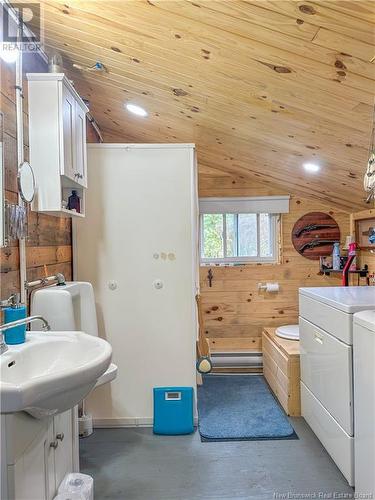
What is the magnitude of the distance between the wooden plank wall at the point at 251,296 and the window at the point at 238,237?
140 mm

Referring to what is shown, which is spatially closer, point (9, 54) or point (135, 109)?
point (9, 54)

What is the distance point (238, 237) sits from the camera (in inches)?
150

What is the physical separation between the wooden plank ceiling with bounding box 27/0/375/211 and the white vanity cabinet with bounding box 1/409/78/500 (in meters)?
1.67

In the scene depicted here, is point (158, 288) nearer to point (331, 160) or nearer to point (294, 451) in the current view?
point (294, 451)

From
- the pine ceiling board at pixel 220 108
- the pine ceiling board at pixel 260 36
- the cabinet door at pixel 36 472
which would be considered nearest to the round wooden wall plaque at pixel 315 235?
the pine ceiling board at pixel 220 108

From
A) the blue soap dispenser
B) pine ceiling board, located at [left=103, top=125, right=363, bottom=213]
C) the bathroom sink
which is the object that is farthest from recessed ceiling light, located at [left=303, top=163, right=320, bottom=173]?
the blue soap dispenser

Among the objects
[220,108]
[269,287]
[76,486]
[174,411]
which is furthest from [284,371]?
[220,108]

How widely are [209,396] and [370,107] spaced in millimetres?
2500

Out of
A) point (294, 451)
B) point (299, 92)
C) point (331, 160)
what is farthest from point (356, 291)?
point (299, 92)

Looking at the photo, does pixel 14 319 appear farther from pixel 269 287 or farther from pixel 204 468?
pixel 269 287

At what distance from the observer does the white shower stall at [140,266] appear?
254cm

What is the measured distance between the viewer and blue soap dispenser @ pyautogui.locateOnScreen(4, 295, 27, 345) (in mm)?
1439

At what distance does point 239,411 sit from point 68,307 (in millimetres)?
1651

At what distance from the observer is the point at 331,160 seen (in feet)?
8.28
